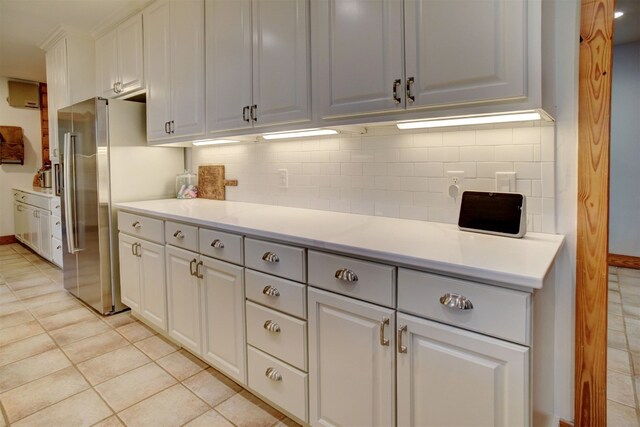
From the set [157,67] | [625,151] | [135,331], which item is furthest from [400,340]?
[157,67]

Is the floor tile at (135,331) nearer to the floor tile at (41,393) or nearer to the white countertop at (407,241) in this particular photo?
the floor tile at (41,393)

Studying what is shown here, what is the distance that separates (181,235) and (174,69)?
1.23 metres

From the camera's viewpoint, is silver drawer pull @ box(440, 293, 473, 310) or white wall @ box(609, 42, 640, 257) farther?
white wall @ box(609, 42, 640, 257)

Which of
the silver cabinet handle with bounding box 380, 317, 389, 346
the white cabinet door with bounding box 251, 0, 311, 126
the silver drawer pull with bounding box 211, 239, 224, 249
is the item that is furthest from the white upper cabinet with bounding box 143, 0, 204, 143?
the silver cabinet handle with bounding box 380, 317, 389, 346

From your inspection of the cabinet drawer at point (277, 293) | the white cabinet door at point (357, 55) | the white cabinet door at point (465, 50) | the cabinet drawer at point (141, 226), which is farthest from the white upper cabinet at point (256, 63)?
the cabinet drawer at point (277, 293)

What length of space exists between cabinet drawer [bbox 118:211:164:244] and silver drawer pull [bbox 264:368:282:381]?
1081 millimetres

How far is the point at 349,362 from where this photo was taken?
4.37ft

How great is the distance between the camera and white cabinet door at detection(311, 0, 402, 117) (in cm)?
146

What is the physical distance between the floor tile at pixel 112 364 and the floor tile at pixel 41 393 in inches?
2.0

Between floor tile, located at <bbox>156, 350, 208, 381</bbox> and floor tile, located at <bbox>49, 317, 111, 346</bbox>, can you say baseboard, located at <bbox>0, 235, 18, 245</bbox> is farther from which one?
floor tile, located at <bbox>156, 350, 208, 381</bbox>

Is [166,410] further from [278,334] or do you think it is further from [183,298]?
[278,334]

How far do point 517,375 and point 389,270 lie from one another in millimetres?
444

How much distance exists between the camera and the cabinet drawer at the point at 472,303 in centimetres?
97

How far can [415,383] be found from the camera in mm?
1175
